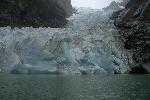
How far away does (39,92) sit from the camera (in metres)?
29.0

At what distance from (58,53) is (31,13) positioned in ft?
62.5

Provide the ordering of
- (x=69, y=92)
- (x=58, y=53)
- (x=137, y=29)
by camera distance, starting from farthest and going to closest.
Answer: (x=137, y=29) → (x=58, y=53) → (x=69, y=92)

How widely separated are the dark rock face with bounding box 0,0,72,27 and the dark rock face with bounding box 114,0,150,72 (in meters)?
11.5

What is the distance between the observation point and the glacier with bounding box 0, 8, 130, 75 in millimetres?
49312

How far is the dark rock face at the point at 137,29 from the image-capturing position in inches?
2210

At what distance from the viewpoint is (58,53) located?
5134 centimetres

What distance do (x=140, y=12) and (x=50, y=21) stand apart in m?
17.1

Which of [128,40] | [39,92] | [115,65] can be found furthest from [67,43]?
[39,92]

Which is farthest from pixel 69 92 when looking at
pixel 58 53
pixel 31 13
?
pixel 31 13

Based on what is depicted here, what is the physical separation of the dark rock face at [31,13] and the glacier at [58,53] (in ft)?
33.0

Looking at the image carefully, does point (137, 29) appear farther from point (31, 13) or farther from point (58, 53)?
point (31, 13)

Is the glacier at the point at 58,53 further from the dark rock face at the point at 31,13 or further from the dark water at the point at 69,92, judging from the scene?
the dark water at the point at 69,92

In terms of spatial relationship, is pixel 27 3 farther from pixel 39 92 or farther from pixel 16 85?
pixel 39 92

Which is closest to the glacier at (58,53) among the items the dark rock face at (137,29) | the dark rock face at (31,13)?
the dark rock face at (137,29)
